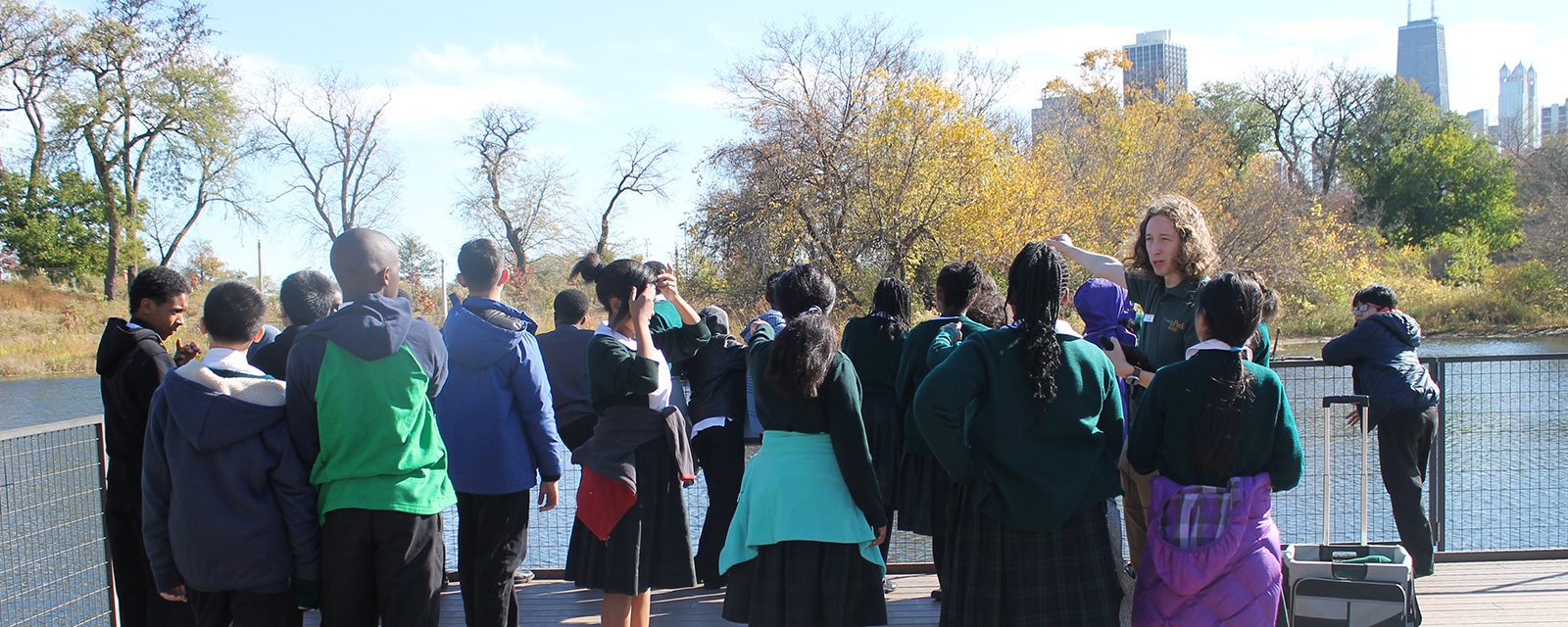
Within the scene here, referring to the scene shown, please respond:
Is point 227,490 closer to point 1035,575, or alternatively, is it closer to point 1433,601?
point 1035,575

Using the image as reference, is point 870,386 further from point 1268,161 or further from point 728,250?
point 1268,161

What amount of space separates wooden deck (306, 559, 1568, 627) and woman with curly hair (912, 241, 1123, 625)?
1440 millimetres

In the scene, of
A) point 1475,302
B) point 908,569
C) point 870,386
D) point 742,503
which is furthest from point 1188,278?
point 1475,302

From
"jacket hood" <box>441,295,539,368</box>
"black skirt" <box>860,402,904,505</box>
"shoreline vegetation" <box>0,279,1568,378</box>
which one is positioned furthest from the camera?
"shoreline vegetation" <box>0,279,1568,378</box>

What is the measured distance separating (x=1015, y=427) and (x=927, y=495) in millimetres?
1313

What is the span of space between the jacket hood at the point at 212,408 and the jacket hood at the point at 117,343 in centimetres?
93

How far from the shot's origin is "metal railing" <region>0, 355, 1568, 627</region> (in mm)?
4004

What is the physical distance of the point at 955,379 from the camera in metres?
2.81

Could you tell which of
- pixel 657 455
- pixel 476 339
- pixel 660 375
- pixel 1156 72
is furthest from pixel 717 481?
pixel 1156 72

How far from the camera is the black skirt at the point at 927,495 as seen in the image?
13.4ft

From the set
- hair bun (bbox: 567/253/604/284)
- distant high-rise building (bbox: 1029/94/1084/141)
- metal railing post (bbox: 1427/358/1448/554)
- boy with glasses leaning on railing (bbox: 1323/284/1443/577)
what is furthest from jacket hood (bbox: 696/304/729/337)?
distant high-rise building (bbox: 1029/94/1084/141)

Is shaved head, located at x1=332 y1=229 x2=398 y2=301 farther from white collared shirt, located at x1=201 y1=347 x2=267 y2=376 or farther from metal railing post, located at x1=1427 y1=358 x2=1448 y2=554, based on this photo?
metal railing post, located at x1=1427 y1=358 x2=1448 y2=554

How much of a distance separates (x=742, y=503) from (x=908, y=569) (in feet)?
6.31

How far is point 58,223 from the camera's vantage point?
30.6 metres
